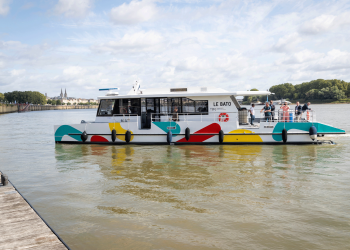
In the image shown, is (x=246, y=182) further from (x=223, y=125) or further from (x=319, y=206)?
(x=223, y=125)

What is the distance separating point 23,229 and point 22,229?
0.02m

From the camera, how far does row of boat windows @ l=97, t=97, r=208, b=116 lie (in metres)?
15.2

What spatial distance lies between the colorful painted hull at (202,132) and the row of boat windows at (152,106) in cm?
76

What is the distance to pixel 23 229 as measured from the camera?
4.64 metres

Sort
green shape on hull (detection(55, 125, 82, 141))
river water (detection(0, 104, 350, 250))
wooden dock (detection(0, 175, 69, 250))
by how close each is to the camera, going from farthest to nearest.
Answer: green shape on hull (detection(55, 125, 82, 141)) → river water (detection(0, 104, 350, 250)) → wooden dock (detection(0, 175, 69, 250))

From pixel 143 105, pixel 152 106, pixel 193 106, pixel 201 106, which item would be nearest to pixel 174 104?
pixel 193 106

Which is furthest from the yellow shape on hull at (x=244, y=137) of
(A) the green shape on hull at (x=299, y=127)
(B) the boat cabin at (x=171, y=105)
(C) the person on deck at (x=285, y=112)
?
(C) the person on deck at (x=285, y=112)

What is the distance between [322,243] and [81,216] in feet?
15.1

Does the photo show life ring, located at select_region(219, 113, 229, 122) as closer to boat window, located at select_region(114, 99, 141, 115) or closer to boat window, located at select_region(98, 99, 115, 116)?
boat window, located at select_region(114, 99, 141, 115)

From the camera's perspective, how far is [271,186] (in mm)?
7770

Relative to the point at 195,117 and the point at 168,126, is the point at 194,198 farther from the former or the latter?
the point at 195,117

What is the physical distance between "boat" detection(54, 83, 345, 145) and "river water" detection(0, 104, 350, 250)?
2.07 metres

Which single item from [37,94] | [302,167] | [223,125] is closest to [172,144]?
[223,125]

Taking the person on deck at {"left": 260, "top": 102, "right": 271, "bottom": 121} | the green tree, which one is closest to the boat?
the person on deck at {"left": 260, "top": 102, "right": 271, "bottom": 121}
